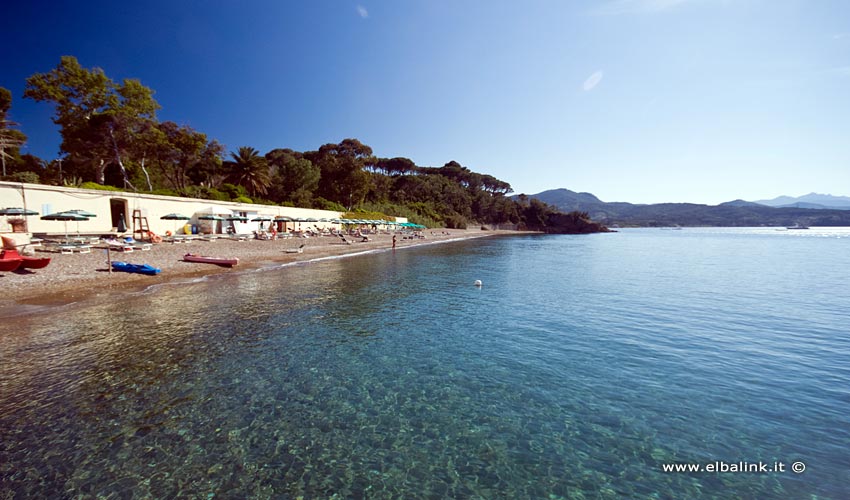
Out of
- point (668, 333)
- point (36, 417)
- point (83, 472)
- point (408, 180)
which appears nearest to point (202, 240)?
point (36, 417)

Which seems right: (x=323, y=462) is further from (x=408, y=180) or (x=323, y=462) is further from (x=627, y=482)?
(x=408, y=180)

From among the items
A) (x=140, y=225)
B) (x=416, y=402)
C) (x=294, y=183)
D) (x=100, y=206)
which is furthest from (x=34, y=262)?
(x=294, y=183)

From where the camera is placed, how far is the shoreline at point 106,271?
12.9 m

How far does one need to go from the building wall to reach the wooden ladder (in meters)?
0.39

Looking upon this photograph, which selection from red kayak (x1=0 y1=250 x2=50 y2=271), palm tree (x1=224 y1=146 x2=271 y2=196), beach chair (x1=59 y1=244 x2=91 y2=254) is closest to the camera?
red kayak (x1=0 y1=250 x2=50 y2=271)

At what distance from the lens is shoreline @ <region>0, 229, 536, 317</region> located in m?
12.9

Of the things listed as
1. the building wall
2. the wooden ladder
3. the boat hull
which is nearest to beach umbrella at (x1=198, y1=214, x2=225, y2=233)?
the building wall

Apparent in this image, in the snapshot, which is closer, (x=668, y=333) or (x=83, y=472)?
(x=83, y=472)

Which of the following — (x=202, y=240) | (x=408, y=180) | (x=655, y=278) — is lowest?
(x=655, y=278)

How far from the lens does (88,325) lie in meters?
10.1

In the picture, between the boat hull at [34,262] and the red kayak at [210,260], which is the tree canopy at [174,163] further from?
the boat hull at [34,262]

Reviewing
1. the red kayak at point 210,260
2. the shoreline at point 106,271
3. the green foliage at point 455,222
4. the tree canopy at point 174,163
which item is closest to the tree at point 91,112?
the tree canopy at point 174,163

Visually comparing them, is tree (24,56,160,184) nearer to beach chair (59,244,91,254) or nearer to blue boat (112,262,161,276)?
beach chair (59,244,91,254)

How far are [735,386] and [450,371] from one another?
5.95m
